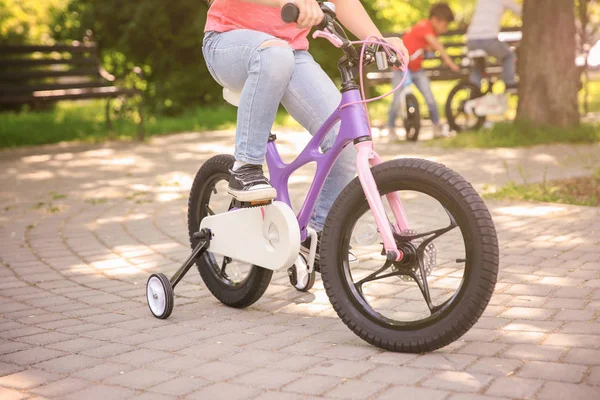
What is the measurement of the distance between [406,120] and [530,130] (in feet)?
5.33

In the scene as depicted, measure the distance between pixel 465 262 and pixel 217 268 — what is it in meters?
1.69

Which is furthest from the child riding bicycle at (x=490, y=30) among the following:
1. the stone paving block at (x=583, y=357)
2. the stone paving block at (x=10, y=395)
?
the stone paving block at (x=10, y=395)

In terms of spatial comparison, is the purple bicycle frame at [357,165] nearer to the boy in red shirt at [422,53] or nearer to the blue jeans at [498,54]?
the boy in red shirt at [422,53]

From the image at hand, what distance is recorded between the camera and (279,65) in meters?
3.61

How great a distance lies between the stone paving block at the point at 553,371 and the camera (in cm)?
302

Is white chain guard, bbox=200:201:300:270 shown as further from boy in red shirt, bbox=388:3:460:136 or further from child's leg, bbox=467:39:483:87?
child's leg, bbox=467:39:483:87

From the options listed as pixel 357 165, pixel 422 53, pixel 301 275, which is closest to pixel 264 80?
pixel 357 165

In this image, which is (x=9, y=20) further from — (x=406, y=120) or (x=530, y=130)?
(x=530, y=130)

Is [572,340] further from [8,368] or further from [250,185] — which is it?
[8,368]

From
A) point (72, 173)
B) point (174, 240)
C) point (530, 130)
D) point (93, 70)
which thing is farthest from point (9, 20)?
point (174, 240)

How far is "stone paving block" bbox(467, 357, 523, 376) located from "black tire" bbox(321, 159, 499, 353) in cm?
14

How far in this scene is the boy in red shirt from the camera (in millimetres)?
11438

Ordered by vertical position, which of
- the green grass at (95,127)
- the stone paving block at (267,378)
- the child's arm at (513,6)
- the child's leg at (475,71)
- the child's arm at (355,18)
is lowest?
the green grass at (95,127)

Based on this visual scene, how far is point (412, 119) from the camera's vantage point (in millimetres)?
10961
